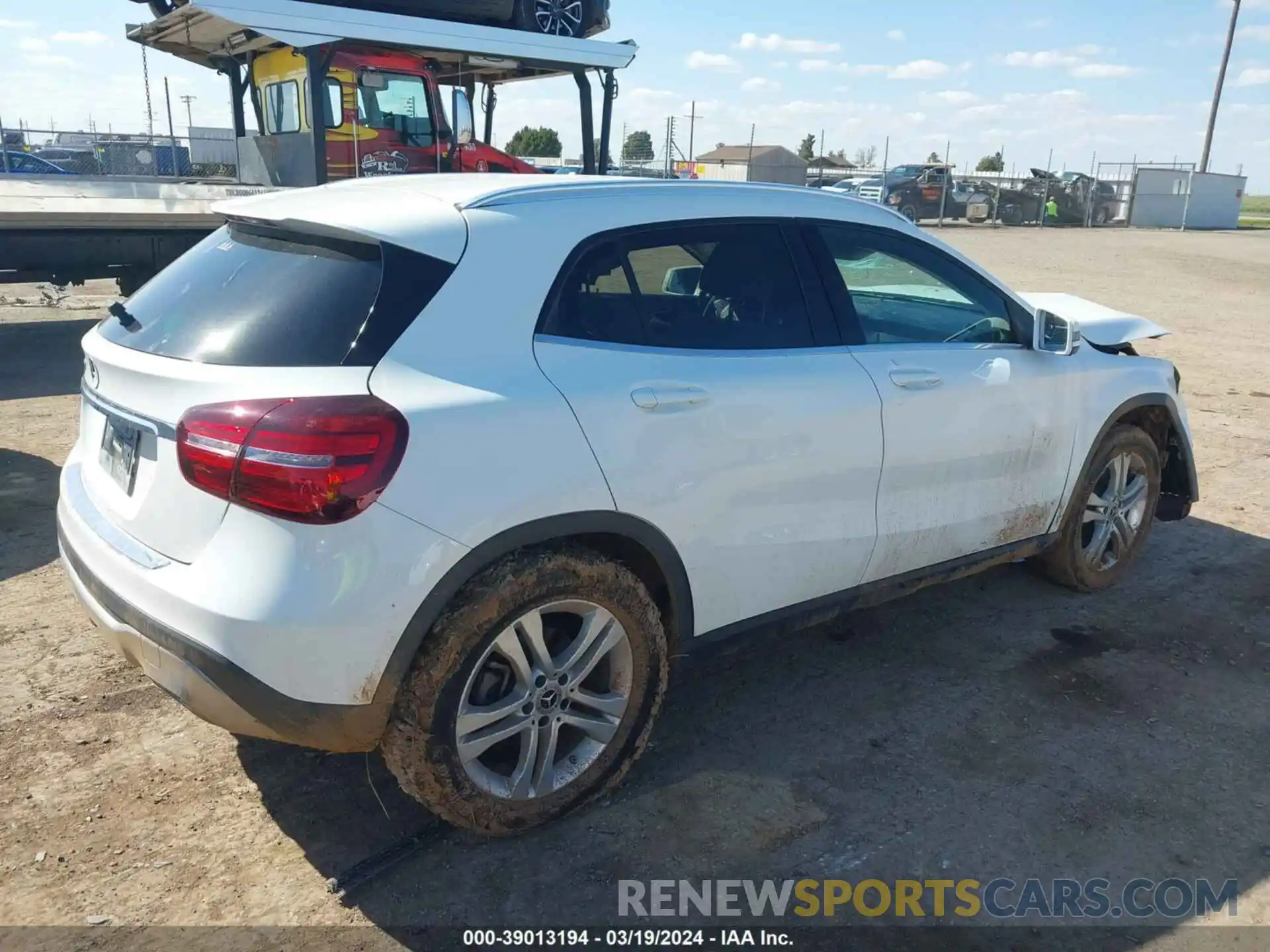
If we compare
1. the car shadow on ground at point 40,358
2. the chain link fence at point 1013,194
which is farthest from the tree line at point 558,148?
the car shadow on ground at point 40,358

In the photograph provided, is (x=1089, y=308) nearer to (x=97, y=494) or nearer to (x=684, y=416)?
(x=684, y=416)

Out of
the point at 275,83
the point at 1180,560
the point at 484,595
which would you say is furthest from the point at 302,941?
the point at 275,83

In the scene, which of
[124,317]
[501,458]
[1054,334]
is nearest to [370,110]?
[124,317]

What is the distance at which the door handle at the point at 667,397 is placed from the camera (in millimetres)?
2787

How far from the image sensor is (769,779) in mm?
3156

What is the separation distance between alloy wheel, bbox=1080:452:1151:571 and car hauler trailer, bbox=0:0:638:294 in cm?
626

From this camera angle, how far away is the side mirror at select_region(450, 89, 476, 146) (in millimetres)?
10758

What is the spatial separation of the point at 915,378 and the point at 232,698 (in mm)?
2381

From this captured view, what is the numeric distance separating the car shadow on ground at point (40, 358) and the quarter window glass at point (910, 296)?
6.70 m

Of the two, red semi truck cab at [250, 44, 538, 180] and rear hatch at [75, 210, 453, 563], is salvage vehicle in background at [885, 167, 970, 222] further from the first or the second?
rear hatch at [75, 210, 453, 563]

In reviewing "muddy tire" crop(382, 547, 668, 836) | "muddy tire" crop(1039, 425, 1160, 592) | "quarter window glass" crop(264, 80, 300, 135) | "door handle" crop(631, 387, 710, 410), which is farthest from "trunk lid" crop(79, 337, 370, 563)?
"quarter window glass" crop(264, 80, 300, 135)

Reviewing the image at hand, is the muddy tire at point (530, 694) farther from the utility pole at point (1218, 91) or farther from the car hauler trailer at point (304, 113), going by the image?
the utility pole at point (1218, 91)

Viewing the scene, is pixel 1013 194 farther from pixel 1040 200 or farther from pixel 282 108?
pixel 282 108

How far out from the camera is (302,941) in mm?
2451
